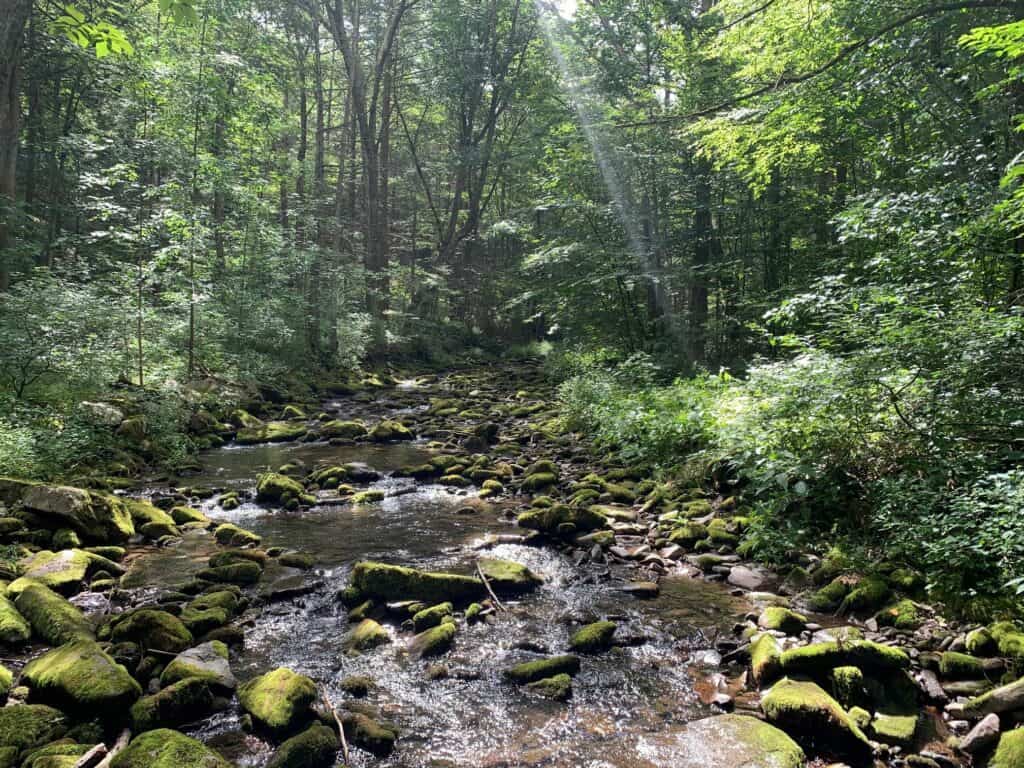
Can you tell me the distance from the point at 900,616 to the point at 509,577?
3251 millimetres

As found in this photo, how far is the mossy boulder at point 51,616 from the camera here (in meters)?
4.47

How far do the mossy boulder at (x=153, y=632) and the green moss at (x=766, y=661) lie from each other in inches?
164

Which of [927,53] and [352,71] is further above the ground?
[352,71]

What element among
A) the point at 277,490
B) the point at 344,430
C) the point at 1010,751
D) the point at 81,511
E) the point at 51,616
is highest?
the point at 344,430

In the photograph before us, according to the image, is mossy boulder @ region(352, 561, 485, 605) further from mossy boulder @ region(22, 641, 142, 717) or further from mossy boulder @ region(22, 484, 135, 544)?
mossy boulder @ region(22, 484, 135, 544)

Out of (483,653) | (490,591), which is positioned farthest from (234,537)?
(483,653)

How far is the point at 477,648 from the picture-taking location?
4.79 m

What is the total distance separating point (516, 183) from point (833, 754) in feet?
103

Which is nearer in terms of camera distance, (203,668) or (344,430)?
(203,668)

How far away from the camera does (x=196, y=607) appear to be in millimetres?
5141

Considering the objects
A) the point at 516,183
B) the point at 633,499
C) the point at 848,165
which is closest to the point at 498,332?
the point at 516,183

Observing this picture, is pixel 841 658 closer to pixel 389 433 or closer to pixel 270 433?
pixel 389 433

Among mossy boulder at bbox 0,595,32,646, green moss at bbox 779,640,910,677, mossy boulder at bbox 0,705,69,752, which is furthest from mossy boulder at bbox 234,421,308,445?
green moss at bbox 779,640,910,677

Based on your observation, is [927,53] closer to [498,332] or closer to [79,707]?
[79,707]
